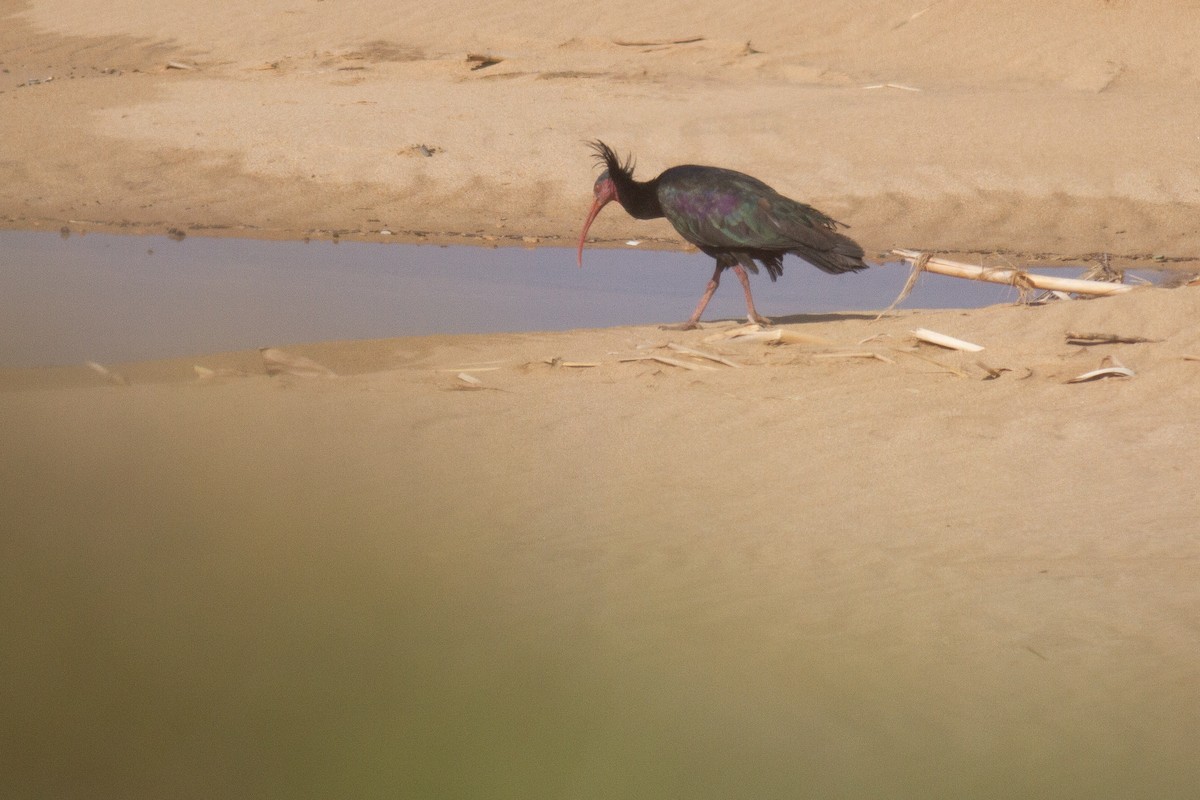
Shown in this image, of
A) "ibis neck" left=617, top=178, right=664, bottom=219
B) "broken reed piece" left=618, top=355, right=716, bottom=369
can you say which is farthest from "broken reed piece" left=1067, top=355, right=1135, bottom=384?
"ibis neck" left=617, top=178, right=664, bottom=219

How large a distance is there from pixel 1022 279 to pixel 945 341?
2.20 m

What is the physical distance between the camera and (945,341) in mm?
7699

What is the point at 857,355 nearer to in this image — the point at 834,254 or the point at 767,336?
the point at 767,336

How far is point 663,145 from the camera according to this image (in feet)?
49.0

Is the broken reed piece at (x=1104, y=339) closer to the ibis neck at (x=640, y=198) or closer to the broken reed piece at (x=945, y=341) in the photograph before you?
the broken reed piece at (x=945, y=341)

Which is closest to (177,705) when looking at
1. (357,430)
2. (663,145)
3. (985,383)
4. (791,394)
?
(357,430)

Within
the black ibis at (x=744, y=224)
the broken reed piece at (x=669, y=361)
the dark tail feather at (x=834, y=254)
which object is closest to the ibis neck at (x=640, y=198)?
the black ibis at (x=744, y=224)

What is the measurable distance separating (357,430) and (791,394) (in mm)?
2170

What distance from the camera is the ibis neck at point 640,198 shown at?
937 cm

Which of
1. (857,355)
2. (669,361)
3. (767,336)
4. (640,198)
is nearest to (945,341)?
(857,355)

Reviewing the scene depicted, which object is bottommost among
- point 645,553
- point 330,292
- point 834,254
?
point 645,553

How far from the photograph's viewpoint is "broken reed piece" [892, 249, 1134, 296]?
9.44 m

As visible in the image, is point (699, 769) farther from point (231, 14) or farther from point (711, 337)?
point (231, 14)

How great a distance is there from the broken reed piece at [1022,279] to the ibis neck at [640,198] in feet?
6.36
